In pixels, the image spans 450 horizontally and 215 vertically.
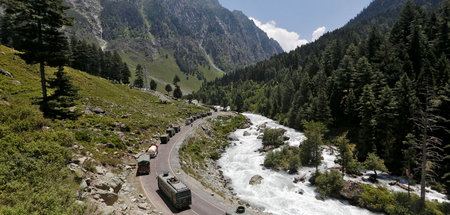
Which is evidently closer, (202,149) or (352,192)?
(352,192)

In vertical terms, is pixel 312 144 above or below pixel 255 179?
above

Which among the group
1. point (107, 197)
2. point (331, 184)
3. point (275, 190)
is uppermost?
point (107, 197)

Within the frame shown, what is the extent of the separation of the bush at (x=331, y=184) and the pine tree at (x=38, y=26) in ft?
137

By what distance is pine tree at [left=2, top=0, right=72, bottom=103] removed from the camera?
2402 centimetres

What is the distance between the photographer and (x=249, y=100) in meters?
160

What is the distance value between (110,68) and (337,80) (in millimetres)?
101591

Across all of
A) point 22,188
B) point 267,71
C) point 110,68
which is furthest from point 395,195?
point 267,71

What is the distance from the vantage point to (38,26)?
25.7 metres

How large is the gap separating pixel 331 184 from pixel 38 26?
4659cm

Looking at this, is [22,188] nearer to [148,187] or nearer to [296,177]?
[148,187]

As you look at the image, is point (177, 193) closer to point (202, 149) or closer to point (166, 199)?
point (166, 199)

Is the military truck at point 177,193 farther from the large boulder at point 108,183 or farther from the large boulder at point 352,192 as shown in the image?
the large boulder at point 352,192

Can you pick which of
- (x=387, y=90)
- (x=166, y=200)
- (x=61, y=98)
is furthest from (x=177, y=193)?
(x=387, y=90)

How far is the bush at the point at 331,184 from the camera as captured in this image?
29.5 metres
